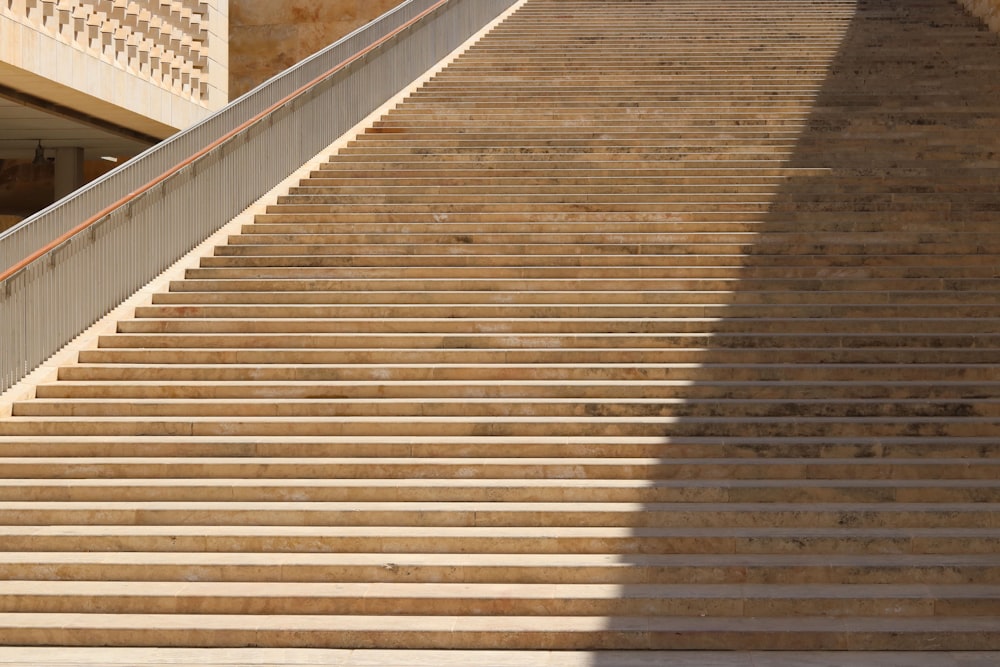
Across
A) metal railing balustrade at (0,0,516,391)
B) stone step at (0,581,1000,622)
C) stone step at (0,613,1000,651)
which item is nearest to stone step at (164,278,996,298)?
metal railing balustrade at (0,0,516,391)

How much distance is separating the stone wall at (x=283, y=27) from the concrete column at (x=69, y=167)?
4754mm

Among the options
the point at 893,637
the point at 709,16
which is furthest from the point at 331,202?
the point at 709,16

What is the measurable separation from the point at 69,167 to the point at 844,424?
14766mm

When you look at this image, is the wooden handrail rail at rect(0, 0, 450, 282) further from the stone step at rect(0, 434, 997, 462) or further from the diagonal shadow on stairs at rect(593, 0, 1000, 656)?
the diagonal shadow on stairs at rect(593, 0, 1000, 656)

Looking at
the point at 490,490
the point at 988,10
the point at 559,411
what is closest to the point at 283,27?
the point at 988,10

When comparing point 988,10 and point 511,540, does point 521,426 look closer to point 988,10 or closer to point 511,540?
point 511,540

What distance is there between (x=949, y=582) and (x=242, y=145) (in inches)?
293

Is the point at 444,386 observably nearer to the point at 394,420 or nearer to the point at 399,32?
the point at 394,420

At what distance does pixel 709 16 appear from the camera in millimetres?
18766

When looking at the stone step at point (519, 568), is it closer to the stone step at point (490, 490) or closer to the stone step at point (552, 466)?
the stone step at point (490, 490)

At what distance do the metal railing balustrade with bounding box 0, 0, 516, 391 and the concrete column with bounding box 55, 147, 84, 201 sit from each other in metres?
6.24

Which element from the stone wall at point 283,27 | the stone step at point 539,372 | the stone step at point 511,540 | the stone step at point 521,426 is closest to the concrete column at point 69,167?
the stone wall at point 283,27

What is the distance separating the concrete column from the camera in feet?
64.6

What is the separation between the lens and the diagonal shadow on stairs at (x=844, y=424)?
21.2 feet
